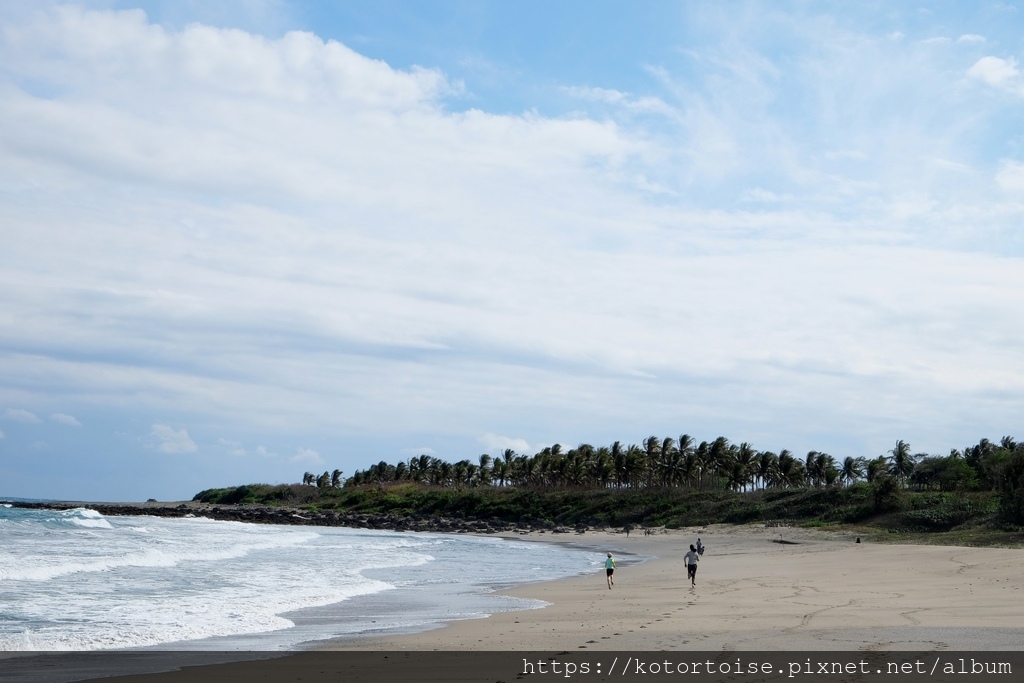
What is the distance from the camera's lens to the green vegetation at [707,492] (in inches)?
1925

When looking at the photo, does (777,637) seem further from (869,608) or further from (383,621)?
(383,621)

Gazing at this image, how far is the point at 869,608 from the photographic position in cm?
1847

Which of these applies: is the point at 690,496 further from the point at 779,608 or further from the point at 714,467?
the point at 779,608

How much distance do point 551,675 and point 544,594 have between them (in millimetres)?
14794

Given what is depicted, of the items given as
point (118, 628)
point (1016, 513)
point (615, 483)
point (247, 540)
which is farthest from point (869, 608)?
point (615, 483)

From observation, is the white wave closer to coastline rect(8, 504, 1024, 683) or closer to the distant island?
coastline rect(8, 504, 1024, 683)

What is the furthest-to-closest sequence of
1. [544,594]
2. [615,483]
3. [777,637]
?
[615,483], [544,594], [777,637]

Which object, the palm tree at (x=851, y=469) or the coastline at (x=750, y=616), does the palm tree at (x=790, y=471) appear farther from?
the coastline at (x=750, y=616)

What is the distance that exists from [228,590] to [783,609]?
15786 millimetres

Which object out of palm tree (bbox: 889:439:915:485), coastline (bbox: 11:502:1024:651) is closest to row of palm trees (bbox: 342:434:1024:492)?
palm tree (bbox: 889:439:915:485)

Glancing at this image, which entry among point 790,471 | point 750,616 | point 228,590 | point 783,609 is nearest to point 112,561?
point 228,590

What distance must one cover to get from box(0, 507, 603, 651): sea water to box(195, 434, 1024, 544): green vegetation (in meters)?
20.6

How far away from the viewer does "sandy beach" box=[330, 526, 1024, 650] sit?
1415 centimetres

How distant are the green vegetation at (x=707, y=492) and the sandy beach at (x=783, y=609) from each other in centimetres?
1254
